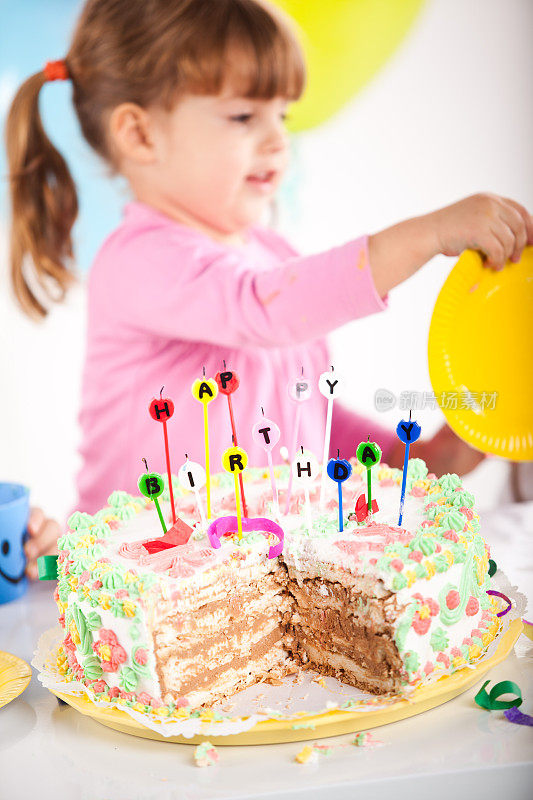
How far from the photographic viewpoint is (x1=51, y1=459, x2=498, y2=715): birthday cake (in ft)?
5.47

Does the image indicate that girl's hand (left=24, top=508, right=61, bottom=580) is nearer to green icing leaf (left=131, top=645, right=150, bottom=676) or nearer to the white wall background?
the white wall background

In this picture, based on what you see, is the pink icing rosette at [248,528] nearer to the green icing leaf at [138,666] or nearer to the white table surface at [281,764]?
the green icing leaf at [138,666]

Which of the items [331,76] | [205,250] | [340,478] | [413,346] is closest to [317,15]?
[331,76]

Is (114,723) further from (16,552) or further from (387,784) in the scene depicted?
(16,552)

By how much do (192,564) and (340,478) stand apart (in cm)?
36

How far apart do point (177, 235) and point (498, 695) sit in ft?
5.44

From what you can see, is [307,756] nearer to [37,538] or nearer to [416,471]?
[416,471]

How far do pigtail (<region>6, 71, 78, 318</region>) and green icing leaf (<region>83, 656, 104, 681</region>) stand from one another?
1.65 m

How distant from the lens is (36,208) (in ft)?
9.80

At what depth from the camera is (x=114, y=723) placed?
1657 millimetres

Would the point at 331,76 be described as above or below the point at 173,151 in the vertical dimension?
above

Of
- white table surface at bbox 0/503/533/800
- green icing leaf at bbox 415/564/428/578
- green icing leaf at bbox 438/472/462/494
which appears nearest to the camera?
white table surface at bbox 0/503/533/800

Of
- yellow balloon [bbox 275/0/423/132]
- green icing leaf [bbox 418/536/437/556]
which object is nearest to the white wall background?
yellow balloon [bbox 275/0/423/132]

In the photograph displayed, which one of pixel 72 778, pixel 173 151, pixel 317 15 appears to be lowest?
pixel 72 778
